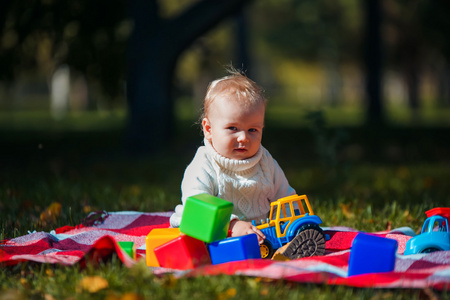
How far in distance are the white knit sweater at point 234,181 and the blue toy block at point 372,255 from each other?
2.67ft

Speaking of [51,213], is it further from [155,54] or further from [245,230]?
[155,54]

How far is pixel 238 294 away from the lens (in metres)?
2.17

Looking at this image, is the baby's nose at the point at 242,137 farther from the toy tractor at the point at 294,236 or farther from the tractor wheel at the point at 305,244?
the tractor wheel at the point at 305,244

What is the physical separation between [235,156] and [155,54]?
4.50 meters

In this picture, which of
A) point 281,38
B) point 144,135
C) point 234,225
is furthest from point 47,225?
point 281,38

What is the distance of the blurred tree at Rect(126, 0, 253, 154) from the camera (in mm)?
7184

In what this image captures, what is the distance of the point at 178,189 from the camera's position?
5.28 m

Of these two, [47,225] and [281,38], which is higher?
[281,38]

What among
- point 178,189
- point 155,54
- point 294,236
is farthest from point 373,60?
point 294,236

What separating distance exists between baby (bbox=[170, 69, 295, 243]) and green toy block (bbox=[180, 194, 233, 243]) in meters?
0.33

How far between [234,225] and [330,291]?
2.51 feet

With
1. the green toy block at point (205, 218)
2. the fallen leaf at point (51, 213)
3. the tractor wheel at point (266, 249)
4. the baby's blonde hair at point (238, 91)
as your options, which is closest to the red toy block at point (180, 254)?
the green toy block at point (205, 218)

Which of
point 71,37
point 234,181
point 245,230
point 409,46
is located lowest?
point 245,230

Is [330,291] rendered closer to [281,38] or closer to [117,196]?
[117,196]
